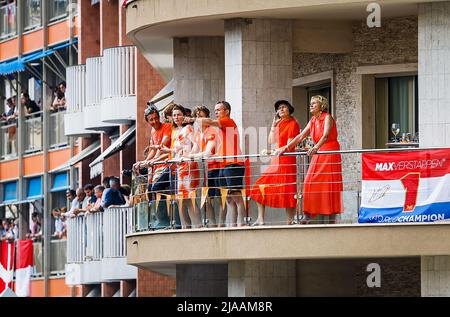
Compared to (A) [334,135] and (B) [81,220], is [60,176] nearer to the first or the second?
(B) [81,220]

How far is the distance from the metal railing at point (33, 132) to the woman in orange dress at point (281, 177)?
2998 cm

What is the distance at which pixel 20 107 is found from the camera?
6762cm

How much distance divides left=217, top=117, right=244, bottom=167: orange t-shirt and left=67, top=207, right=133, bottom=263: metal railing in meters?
10.3

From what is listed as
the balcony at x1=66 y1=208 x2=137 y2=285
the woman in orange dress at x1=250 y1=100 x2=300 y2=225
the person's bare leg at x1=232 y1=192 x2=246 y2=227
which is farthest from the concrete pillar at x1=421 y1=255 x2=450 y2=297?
the balcony at x1=66 y1=208 x2=137 y2=285

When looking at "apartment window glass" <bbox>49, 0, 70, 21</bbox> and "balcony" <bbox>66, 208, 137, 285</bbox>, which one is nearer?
"balcony" <bbox>66, 208, 137, 285</bbox>

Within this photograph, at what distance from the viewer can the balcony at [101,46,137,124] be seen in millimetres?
50844

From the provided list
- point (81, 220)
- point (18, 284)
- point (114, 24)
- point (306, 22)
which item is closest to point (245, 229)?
point (306, 22)

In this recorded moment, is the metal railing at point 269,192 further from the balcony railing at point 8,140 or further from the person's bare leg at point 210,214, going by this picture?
the balcony railing at point 8,140

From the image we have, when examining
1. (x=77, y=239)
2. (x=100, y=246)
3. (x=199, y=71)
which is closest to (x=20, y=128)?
(x=77, y=239)

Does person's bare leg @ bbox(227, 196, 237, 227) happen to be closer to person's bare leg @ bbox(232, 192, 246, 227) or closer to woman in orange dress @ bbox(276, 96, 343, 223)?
person's bare leg @ bbox(232, 192, 246, 227)

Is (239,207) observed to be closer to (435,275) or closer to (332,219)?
(332,219)

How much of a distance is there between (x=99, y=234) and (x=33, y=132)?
17229 millimetres
